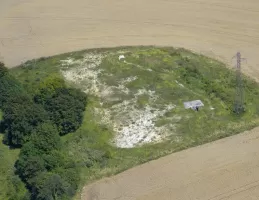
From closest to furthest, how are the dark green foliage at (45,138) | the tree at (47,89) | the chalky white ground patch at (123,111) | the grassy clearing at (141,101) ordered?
1. the dark green foliage at (45,138)
2. the grassy clearing at (141,101)
3. the chalky white ground patch at (123,111)
4. the tree at (47,89)

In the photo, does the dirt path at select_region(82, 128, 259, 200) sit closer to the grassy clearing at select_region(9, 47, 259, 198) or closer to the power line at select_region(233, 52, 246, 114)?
the grassy clearing at select_region(9, 47, 259, 198)

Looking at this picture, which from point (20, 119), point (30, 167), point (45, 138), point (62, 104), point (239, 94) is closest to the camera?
point (30, 167)

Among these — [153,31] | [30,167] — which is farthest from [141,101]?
[153,31]

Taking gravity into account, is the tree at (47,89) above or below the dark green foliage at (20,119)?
above

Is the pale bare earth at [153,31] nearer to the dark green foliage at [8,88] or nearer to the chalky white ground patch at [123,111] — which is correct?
the chalky white ground patch at [123,111]

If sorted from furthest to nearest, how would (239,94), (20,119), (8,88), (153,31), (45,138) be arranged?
(153,31), (8,88), (239,94), (20,119), (45,138)

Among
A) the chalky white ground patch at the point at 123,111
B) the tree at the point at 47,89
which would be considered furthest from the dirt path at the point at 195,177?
the tree at the point at 47,89

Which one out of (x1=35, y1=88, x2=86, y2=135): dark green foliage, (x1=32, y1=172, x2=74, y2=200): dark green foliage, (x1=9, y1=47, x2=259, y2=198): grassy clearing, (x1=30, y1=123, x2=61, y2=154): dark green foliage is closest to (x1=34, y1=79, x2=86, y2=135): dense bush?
(x1=35, y1=88, x2=86, y2=135): dark green foliage

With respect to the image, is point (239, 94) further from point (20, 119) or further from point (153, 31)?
point (20, 119)

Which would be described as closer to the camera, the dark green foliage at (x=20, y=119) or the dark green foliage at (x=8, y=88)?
the dark green foliage at (x=20, y=119)
